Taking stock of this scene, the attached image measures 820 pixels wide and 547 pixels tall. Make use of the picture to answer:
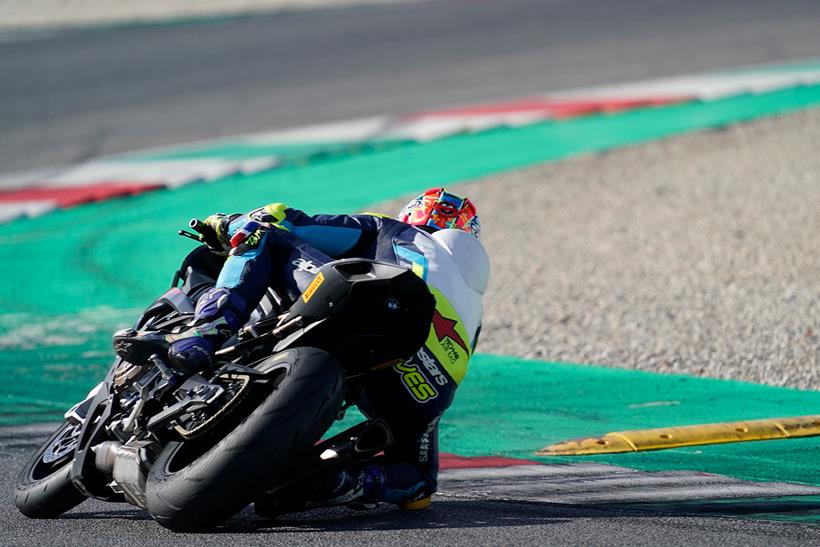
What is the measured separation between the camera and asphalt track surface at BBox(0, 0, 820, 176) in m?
15.2

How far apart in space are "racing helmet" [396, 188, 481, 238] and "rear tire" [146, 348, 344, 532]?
3.38ft

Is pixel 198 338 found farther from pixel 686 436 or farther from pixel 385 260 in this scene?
pixel 686 436

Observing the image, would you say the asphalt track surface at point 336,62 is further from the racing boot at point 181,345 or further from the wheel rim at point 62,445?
the racing boot at point 181,345

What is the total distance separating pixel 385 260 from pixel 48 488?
4.86ft

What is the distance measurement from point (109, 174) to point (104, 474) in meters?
8.65

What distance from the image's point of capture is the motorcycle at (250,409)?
4.05 m

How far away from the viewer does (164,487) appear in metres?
4.20

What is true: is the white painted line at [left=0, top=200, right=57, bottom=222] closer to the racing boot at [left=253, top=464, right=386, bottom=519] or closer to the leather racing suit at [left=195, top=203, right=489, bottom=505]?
the leather racing suit at [left=195, top=203, right=489, bottom=505]

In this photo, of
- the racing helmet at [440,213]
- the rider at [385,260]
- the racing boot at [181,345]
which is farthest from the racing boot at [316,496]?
the racing helmet at [440,213]

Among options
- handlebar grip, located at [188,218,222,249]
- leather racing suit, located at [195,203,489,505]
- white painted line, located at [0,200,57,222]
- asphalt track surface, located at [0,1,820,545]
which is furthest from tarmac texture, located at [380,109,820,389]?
white painted line, located at [0,200,57,222]

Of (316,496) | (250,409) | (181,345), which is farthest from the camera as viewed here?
(316,496)

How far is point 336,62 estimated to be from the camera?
1839 centimetres

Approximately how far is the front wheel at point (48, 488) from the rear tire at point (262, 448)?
715 millimetres

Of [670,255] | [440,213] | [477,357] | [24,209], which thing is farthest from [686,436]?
[24,209]
